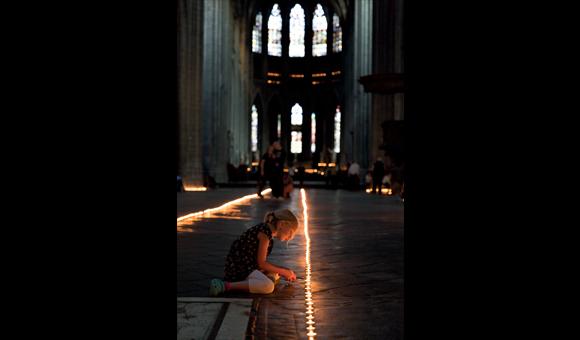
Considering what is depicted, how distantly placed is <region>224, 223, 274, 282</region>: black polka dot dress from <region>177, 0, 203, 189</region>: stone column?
19271 millimetres

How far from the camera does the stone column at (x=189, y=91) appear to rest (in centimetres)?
2374

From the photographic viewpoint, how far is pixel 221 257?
6113mm

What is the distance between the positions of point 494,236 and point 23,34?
1389 millimetres

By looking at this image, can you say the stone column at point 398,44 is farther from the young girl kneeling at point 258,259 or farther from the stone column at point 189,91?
the young girl kneeling at point 258,259

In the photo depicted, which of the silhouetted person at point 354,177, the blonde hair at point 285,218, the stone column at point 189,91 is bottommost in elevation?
the silhouetted person at point 354,177

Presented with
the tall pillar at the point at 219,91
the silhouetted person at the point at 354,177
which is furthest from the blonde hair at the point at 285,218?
the tall pillar at the point at 219,91

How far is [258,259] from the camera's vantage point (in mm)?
4562

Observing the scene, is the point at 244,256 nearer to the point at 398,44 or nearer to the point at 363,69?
the point at 398,44

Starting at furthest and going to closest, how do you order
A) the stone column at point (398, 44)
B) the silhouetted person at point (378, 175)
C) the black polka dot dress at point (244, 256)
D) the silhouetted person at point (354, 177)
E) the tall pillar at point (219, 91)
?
the tall pillar at point (219, 91)
the silhouetted person at point (354, 177)
the stone column at point (398, 44)
the silhouetted person at point (378, 175)
the black polka dot dress at point (244, 256)

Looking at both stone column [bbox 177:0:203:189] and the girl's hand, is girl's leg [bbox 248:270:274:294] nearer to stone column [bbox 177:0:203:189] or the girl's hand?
the girl's hand

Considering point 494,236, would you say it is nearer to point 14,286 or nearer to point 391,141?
point 14,286

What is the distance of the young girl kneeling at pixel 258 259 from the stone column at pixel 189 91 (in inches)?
759

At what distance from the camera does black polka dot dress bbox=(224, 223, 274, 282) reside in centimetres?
451

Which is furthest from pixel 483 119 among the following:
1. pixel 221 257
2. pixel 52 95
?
pixel 221 257
